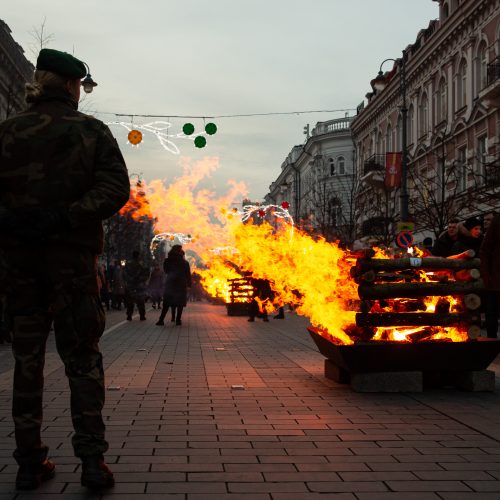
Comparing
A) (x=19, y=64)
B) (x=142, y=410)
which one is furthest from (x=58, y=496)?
(x=19, y=64)

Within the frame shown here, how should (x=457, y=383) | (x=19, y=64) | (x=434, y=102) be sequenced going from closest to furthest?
1. (x=457, y=383)
2. (x=434, y=102)
3. (x=19, y=64)

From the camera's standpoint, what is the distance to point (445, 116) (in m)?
39.3

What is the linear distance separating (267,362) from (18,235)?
265 inches

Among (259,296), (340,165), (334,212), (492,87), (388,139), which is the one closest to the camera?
(259,296)

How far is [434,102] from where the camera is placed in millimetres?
41250

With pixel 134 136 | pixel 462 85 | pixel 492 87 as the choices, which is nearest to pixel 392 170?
pixel 492 87

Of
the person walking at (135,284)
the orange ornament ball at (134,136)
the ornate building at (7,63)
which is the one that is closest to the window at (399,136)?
the ornate building at (7,63)

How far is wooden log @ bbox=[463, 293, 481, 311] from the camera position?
25.2 ft

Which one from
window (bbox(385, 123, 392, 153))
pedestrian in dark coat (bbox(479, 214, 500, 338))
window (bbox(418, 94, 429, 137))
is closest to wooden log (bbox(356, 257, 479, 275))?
pedestrian in dark coat (bbox(479, 214, 500, 338))

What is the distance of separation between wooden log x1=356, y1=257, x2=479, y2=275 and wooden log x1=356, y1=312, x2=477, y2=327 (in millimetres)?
431

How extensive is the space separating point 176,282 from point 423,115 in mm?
26965

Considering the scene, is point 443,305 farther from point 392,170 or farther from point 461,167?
point 461,167

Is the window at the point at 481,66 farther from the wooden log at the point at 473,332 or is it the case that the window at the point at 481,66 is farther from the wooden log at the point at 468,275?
the wooden log at the point at 473,332

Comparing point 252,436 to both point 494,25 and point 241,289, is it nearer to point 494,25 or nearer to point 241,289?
point 241,289
